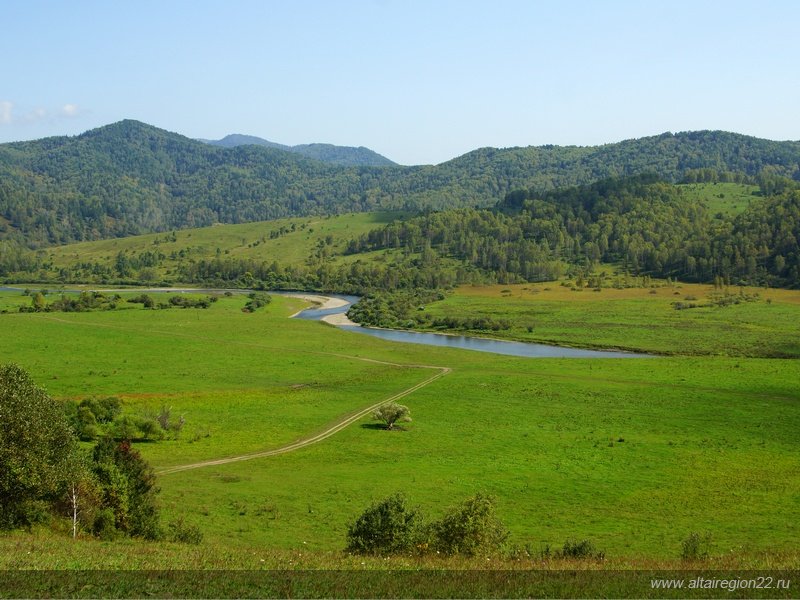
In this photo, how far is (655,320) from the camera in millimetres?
153500

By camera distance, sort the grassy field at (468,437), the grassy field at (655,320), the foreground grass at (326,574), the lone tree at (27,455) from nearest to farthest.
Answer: the foreground grass at (326,574) → the lone tree at (27,455) → the grassy field at (468,437) → the grassy field at (655,320)

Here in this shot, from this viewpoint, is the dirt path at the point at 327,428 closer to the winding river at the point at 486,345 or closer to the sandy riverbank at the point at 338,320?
the winding river at the point at 486,345

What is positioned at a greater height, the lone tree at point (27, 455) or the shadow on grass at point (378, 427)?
the lone tree at point (27, 455)

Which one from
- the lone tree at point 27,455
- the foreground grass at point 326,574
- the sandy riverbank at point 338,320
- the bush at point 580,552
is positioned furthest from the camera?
the sandy riverbank at point 338,320

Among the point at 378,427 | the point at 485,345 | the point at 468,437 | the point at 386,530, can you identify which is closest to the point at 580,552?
the point at 386,530

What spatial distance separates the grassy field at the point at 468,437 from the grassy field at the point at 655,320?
18.8 feet

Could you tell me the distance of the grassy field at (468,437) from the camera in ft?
137

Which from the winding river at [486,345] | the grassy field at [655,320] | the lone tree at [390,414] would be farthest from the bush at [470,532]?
the grassy field at [655,320]

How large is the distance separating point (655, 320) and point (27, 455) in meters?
137

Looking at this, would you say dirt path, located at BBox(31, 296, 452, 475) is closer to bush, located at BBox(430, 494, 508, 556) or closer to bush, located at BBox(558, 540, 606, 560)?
bush, located at BBox(430, 494, 508, 556)

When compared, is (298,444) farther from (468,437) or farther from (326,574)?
(326,574)

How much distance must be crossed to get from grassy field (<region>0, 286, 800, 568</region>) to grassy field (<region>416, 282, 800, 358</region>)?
18.8 feet

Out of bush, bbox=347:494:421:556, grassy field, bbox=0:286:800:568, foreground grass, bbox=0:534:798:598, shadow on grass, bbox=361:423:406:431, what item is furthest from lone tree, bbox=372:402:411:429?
foreground grass, bbox=0:534:798:598

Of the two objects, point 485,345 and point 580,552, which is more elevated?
point 485,345
